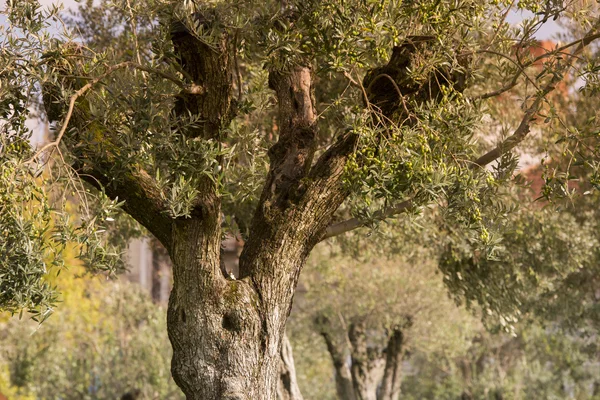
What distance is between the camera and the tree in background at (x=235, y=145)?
7797mm

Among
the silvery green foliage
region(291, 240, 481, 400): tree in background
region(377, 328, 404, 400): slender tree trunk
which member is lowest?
the silvery green foliage

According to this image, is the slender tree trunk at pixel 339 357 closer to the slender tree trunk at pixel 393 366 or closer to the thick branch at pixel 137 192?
the slender tree trunk at pixel 393 366

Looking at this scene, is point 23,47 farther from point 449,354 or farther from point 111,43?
point 449,354

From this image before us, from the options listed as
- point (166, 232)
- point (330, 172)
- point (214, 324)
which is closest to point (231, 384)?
point (214, 324)

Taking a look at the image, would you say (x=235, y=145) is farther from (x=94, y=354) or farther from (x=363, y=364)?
(x=94, y=354)

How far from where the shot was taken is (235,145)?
29.2ft

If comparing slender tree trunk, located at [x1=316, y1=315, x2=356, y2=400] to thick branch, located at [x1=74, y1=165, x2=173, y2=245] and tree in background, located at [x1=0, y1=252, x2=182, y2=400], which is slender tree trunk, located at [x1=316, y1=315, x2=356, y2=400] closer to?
tree in background, located at [x1=0, y1=252, x2=182, y2=400]

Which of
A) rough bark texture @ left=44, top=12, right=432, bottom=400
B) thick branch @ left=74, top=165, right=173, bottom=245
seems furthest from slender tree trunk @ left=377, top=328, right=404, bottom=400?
Result: thick branch @ left=74, top=165, right=173, bottom=245

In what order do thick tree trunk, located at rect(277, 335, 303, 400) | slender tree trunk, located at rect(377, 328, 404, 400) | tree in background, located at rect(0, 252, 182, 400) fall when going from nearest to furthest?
thick tree trunk, located at rect(277, 335, 303, 400) < tree in background, located at rect(0, 252, 182, 400) < slender tree trunk, located at rect(377, 328, 404, 400)

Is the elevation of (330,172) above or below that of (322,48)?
below

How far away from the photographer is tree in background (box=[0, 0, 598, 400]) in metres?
7.80

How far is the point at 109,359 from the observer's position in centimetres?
2492

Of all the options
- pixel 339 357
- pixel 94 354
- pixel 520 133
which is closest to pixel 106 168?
pixel 520 133

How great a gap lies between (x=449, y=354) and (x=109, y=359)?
11.4m
